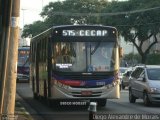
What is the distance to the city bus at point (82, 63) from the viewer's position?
66.5 ft

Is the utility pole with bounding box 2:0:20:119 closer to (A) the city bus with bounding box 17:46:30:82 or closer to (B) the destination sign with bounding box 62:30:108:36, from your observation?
(B) the destination sign with bounding box 62:30:108:36

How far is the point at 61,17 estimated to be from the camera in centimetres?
9188

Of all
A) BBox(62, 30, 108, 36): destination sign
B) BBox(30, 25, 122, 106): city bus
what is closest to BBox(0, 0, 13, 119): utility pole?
BBox(30, 25, 122, 106): city bus

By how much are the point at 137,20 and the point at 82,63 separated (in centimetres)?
5175

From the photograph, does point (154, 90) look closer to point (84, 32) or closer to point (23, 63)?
point (84, 32)

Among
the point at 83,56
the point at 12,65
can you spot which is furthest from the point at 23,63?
the point at 12,65

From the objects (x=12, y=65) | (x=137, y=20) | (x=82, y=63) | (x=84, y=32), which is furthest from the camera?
(x=137, y=20)

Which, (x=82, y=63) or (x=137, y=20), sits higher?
(x=137, y=20)

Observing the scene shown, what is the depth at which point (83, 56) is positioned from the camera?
2039cm

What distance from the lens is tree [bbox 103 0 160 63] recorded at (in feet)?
228

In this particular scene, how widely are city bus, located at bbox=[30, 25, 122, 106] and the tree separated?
A: 48863mm

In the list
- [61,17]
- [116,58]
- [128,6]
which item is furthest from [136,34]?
[116,58]

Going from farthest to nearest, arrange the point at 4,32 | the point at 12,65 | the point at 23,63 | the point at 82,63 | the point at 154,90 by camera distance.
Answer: the point at 23,63 → the point at 154,90 → the point at 82,63 → the point at 12,65 → the point at 4,32

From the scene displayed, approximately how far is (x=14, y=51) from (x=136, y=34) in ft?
209
